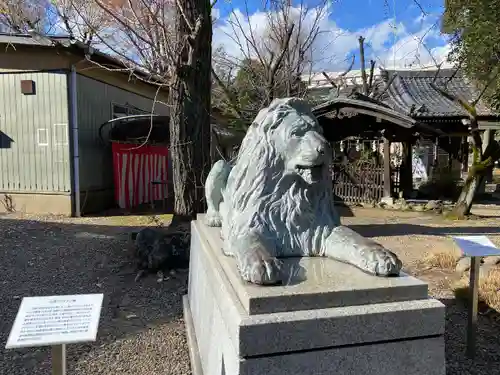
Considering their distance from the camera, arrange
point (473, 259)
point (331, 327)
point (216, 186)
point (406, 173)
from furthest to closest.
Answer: point (406, 173) < point (216, 186) < point (473, 259) < point (331, 327)

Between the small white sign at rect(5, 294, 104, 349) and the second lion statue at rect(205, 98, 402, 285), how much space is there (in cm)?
79

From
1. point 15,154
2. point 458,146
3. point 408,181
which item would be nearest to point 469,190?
point 408,181

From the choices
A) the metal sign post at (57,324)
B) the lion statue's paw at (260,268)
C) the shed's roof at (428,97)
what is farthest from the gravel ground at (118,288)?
the shed's roof at (428,97)

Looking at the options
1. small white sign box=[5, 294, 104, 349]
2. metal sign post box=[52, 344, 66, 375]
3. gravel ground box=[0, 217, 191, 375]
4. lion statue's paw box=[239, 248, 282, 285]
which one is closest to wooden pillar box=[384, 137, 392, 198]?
gravel ground box=[0, 217, 191, 375]

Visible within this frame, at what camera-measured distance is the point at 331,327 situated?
1.90 m

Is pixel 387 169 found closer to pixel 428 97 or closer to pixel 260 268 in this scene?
pixel 428 97

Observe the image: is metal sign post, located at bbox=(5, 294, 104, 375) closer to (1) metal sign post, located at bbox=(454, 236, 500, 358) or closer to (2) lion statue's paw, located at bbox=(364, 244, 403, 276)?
(2) lion statue's paw, located at bbox=(364, 244, 403, 276)

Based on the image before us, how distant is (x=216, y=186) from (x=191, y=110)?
3277mm

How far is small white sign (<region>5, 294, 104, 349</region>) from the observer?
1835 millimetres

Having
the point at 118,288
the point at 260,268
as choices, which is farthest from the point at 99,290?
the point at 260,268

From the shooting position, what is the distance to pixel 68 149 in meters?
9.59

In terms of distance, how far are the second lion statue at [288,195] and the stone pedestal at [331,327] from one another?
31 centimetres

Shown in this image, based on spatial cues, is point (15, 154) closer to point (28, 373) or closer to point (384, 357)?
point (28, 373)

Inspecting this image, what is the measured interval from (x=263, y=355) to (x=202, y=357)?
1214 mm
